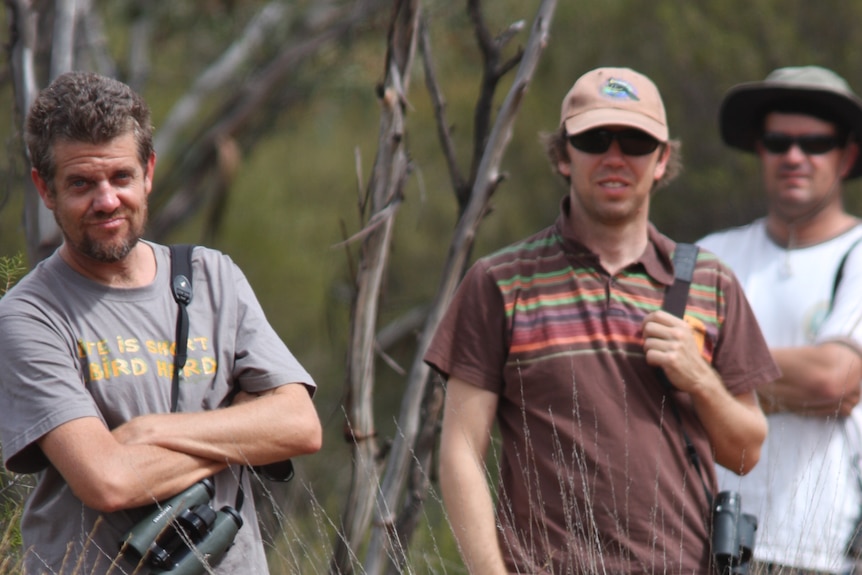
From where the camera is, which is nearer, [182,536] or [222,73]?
[182,536]

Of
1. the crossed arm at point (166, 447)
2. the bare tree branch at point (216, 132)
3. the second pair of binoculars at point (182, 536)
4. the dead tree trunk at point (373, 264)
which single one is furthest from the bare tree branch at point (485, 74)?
the bare tree branch at point (216, 132)

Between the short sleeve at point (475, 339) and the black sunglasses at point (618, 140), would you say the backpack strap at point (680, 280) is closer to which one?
the black sunglasses at point (618, 140)

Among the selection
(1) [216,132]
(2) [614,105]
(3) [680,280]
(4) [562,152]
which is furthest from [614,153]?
(1) [216,132]

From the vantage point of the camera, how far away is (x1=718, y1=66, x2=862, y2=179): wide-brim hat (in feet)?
16.3

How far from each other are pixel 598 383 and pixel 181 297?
1188mm

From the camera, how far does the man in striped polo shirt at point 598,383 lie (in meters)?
3.69

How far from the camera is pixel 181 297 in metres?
3.52

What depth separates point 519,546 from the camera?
3.66 m

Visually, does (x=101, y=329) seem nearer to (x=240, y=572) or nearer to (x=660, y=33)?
(x=240, y=572)

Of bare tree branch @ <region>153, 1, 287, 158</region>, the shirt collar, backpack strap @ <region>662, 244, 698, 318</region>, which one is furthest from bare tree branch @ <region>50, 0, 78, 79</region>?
bare tree branch @ <region>153, 1, 287, 158</region>

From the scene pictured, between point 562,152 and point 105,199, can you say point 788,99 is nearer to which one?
point 562,152

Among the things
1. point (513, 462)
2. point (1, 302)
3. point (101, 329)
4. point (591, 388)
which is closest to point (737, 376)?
Answer: point (591, 388)

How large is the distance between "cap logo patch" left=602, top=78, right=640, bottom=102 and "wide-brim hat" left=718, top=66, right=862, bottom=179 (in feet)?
3.93

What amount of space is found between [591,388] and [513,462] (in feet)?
1.02
